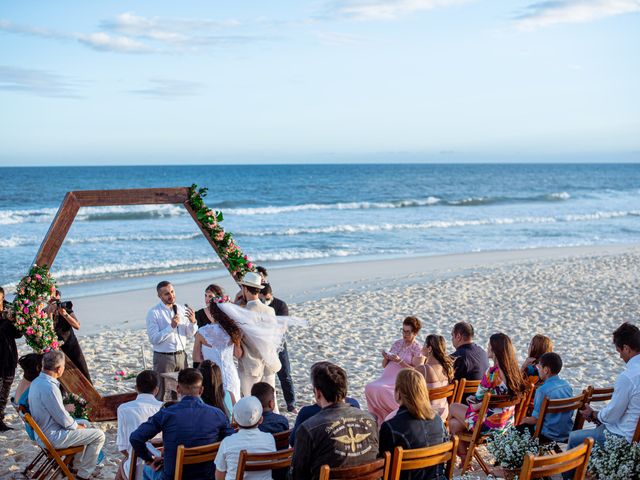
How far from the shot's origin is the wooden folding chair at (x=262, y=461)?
A: 4383 millimetres

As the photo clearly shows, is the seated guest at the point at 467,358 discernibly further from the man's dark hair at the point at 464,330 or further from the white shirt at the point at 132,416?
the white shirt at the point at 132,416

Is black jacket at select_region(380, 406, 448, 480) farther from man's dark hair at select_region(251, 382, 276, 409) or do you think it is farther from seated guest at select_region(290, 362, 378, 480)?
man's dark hair at select_region(251, 382, 276, 409)

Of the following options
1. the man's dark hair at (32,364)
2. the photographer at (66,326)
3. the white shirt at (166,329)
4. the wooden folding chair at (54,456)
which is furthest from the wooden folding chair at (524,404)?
the photographer at (66,326)

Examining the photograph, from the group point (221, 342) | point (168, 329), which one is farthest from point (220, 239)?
point (221, 342)

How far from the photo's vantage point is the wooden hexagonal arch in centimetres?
731

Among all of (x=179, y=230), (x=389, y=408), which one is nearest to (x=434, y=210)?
(x=179, y=230)

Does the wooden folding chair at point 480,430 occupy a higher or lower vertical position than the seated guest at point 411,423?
lower

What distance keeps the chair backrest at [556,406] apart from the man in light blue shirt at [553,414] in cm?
12

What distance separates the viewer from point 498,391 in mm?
6090

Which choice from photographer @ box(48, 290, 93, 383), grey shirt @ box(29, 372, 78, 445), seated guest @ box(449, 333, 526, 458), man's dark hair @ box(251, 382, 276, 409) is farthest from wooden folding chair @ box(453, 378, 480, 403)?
photographer @ box(48, 290, 93, 383)

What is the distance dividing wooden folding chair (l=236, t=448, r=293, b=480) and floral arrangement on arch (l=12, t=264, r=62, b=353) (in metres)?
3.44

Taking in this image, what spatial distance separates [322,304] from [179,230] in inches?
713

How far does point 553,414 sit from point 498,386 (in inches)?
19.9

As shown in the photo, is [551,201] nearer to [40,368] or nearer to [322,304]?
[322,304]
